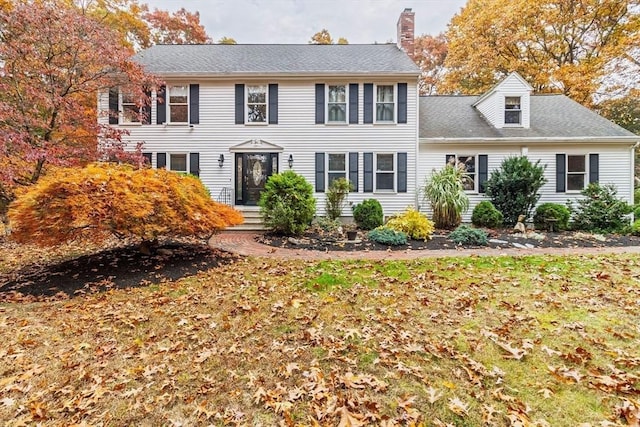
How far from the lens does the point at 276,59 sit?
41.7 feet

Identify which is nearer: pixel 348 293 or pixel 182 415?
pixel 182 415

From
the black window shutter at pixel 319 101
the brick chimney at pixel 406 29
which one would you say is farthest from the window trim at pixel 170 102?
the brick chimney at pixel 406 29

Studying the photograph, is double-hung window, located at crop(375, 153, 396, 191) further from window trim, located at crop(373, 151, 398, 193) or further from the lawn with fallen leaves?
the lawn with fallen leaves

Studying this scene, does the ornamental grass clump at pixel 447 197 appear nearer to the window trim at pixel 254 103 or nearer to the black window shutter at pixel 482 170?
the black window shutter at pixel 482 170

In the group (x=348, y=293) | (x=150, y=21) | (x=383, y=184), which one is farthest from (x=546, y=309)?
(x=150, y=21)

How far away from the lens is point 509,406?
235 cm

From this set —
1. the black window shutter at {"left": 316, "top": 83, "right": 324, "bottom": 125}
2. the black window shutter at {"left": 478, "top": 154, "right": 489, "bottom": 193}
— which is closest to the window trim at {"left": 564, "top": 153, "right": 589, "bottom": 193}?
the black window shutter at {"left": 478, "top": 154, "right": 489, "bottom": 193}

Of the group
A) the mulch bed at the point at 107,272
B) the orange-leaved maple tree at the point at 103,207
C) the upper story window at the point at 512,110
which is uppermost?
the upper story window at the point at 512,110

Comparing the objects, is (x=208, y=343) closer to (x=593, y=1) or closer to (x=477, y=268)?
(x=477, y=268)

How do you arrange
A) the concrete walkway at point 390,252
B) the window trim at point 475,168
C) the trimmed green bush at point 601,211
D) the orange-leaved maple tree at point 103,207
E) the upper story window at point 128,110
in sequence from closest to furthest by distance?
1. the orange-leaved maple tree at point 103,207
2. the concrete walkway at point 390,252
3. the trimmed green bush at point 601,211
4. the upper story window at point 128,110
5. the window trim at point 475,168

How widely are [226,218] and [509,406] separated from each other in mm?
5906

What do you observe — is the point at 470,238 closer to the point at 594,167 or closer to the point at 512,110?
the point at 512,110

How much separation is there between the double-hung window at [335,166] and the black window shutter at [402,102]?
100 inches

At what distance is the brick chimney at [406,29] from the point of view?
44.5ft
